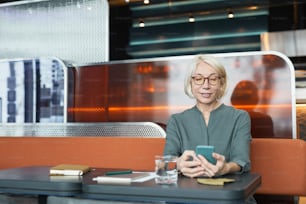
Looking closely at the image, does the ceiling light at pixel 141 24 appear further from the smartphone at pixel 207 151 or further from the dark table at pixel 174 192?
the dark table at pixel 174 192

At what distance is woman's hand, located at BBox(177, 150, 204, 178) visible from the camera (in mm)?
1446

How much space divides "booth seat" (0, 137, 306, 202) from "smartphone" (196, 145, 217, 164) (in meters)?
0.74

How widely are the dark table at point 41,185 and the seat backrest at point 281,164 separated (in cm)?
103

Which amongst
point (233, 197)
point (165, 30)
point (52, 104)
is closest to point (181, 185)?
point (233, 197)

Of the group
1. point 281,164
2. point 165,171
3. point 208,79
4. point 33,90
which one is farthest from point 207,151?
point 33,90

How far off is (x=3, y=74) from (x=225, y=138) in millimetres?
2078

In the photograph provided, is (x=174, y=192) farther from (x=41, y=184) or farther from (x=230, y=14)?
(x=230, y=14)

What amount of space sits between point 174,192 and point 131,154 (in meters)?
1.22

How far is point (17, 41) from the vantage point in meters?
3.37

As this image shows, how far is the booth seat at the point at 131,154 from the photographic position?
209 cm

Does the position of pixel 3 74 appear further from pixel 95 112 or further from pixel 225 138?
pixel 225 138

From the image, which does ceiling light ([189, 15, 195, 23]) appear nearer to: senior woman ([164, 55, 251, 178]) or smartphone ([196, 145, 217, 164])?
senior woman ([164, 55, 251, 178])

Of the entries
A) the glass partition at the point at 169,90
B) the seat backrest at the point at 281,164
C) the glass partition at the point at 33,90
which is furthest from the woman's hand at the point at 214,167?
the glass partition at the point at 33,90

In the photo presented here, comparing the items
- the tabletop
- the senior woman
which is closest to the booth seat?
the senior woman
